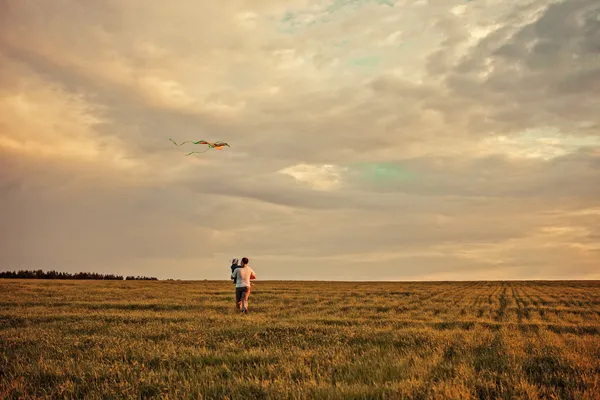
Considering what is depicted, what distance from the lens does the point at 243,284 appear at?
2203cm


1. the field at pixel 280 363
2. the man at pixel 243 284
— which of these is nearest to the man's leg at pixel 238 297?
the man at pixel 243 284

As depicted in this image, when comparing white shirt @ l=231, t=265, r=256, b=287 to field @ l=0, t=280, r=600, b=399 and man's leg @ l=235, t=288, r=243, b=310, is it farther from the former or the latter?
field @ l=0, t=280, r=600, b=399

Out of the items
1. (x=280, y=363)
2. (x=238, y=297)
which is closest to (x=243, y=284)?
(x=238, y=297)

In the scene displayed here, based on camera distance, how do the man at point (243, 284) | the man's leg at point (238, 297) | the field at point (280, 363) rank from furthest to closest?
the man's leg at point (238, 297), the man at point (243, 284), the field at point (280, 363)

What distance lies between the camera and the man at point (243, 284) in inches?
866

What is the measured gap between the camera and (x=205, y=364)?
9.70 metres

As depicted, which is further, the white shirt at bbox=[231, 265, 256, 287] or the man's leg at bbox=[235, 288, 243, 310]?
the man's leg at bbox=[235, 288, 243, 310]

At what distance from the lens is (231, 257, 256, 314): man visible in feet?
72.2

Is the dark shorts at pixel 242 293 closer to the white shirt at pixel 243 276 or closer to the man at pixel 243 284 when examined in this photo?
the man at pixel 243 284

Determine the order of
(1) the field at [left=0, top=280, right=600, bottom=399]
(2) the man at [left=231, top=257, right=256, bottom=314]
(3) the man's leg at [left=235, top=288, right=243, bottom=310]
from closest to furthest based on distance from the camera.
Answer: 1. (1) the field at [left=0, top=280, right=600, bottom=399]
2. (2) the man at [left=231, top=257, right=256, bottom=314]
3. (3) the man's leg at [left=235, top=288, right=243, bottom=310]

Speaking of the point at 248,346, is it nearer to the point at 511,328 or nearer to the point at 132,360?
the point at 132,360

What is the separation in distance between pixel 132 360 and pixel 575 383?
29.0 feet

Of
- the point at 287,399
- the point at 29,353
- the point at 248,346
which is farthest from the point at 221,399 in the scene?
the point at 29,353

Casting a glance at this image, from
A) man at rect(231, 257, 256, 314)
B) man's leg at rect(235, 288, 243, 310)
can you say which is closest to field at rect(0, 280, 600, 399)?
man at rect(231, 257, 256, 314)
